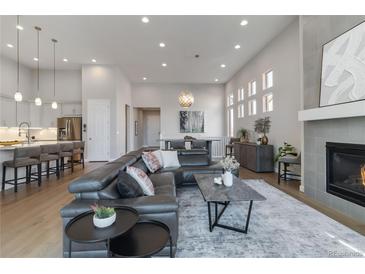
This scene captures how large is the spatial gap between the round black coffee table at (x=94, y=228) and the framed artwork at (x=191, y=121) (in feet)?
29.7

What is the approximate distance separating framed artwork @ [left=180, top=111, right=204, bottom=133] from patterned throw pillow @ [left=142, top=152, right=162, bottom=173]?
6572mm

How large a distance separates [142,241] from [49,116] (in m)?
8.66

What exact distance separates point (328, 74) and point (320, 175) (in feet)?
5.53

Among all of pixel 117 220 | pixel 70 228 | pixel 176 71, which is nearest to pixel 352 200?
pixel 117 220

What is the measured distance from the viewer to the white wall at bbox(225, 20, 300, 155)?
4.81m

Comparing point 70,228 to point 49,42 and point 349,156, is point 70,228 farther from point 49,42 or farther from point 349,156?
point 49,42

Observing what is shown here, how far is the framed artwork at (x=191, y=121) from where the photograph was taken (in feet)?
34.9

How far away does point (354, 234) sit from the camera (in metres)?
2.29

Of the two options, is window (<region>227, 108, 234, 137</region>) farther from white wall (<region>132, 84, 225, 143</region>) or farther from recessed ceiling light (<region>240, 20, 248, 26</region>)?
recessed ceiling light (<region>240, 20, 248, 26</region>)

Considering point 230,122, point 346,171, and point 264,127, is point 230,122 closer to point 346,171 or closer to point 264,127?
point 264,127

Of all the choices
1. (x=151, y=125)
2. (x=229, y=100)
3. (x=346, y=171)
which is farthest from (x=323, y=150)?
(x=151, y=125)

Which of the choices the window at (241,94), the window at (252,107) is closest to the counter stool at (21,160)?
the window at (252,107)

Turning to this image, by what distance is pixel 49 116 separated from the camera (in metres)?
8.25

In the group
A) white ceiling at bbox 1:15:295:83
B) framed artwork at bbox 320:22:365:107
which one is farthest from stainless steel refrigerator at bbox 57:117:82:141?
framed artwork at bbox 320:22:365:107
